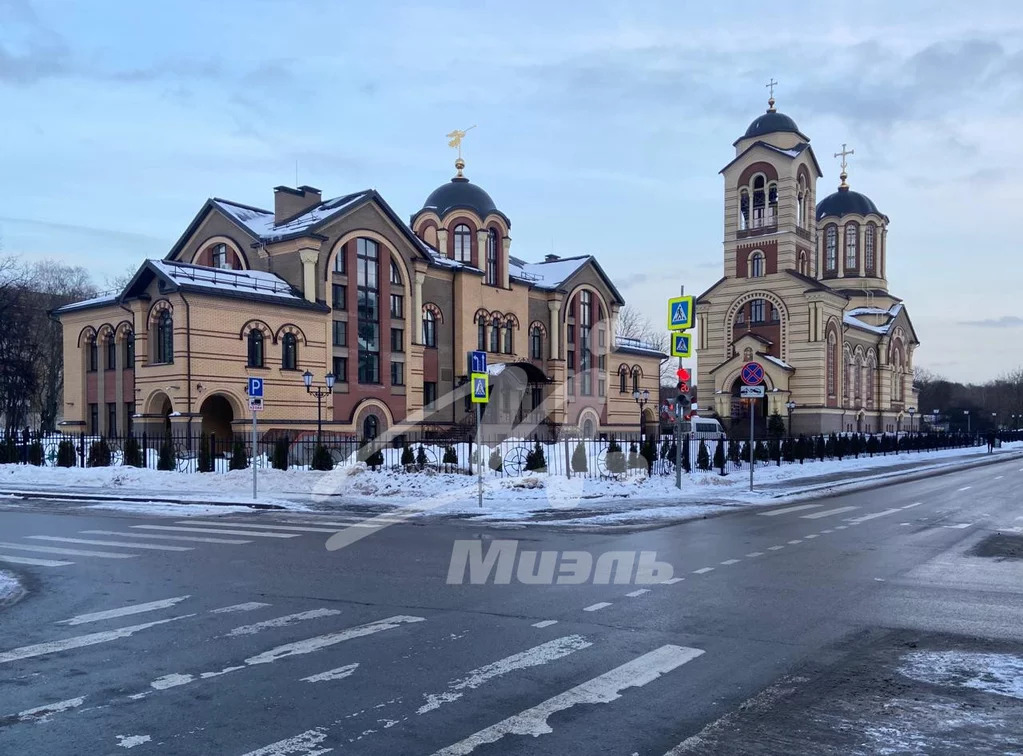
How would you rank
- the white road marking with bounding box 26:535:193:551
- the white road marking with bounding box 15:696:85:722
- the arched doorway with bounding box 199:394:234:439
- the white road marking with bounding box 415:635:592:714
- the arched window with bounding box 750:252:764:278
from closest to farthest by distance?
1. the white road marking with bounding box 15:696:85:722
2. the white road marking with bounding box 415:635:592:714
3. the white road marking with bounding box 26:535:193:551
4. the arched doorway with bounding box 199:394:234:439
5. the arched window with bounding box 750:252:764:278

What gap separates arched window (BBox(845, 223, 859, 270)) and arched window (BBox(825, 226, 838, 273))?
36.3 inches

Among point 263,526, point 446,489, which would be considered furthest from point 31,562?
point 446,489

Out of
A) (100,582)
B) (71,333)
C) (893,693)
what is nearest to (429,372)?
(71,333)

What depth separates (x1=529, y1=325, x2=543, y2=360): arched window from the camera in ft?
176

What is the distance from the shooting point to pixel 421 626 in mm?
7766

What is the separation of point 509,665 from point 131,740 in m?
2.66

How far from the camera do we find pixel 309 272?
40.4 m

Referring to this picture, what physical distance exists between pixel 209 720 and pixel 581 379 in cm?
5141

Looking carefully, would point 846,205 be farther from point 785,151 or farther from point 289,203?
point 289,203

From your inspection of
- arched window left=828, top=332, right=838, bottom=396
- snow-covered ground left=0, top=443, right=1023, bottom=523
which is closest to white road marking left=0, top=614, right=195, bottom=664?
snow-covered ground left=0, top=443, right=1023, bottom=523

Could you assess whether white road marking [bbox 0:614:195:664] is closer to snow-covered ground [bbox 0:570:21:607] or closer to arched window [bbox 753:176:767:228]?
snow-covered ground [bbox 0:570:21:607]

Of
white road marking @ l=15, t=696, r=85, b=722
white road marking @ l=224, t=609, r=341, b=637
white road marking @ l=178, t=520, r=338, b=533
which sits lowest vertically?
white road marking @ l=178, t=520, r=338, b=533

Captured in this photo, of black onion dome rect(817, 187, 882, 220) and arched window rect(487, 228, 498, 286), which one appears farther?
black onion dome rect(817, 187, 882, 220)

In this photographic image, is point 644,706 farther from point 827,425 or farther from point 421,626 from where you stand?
point 827,425
